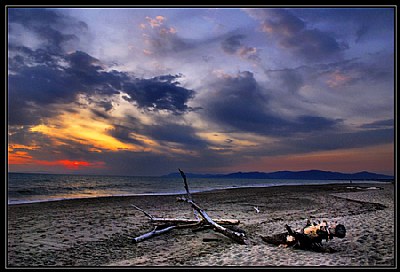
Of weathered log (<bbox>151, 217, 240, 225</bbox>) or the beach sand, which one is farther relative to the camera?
weathered log (<bbox>151, 217, 240, 225</bbox>)

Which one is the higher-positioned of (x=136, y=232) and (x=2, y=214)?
(x=2, y=214)

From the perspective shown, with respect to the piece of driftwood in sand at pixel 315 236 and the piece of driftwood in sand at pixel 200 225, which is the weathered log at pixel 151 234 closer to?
the piece of driftwood in sand at pixel 200 225

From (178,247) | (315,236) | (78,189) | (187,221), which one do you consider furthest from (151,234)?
(78,189)

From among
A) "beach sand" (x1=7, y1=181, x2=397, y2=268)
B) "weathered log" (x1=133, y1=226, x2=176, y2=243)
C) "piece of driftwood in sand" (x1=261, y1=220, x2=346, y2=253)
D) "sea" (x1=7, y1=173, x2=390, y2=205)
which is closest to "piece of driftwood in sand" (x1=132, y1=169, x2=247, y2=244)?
"weathered log" (x1=133, y1=226, x2=176, y2=243)

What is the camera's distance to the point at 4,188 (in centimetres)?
662

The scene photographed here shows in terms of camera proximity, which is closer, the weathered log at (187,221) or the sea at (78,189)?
the weathered log at (187,221)

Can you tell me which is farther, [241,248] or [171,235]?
[171,235]

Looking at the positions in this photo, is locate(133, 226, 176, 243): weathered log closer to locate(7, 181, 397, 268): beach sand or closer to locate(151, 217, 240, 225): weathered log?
locate(7, 181, 397, 268): beach sand

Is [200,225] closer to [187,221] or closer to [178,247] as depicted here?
[187,221]

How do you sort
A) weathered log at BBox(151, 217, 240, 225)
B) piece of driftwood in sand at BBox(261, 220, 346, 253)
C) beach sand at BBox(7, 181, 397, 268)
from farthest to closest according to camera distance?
1. weathered log at BBox(151, 217, 240, 225)
2. piece of driftwood in sand at BBox(261, 220, 346, 253)
3. beach sand at BBox(7, 181, 397, 268)

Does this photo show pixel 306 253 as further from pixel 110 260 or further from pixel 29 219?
pixel 29 219

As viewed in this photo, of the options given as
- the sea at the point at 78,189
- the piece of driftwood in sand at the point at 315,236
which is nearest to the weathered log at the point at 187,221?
the piece of driftwood in sand at the point at 315,236

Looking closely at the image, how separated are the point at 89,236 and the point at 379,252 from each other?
Result: 10.1m

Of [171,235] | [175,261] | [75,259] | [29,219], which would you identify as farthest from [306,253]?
[29,219]
